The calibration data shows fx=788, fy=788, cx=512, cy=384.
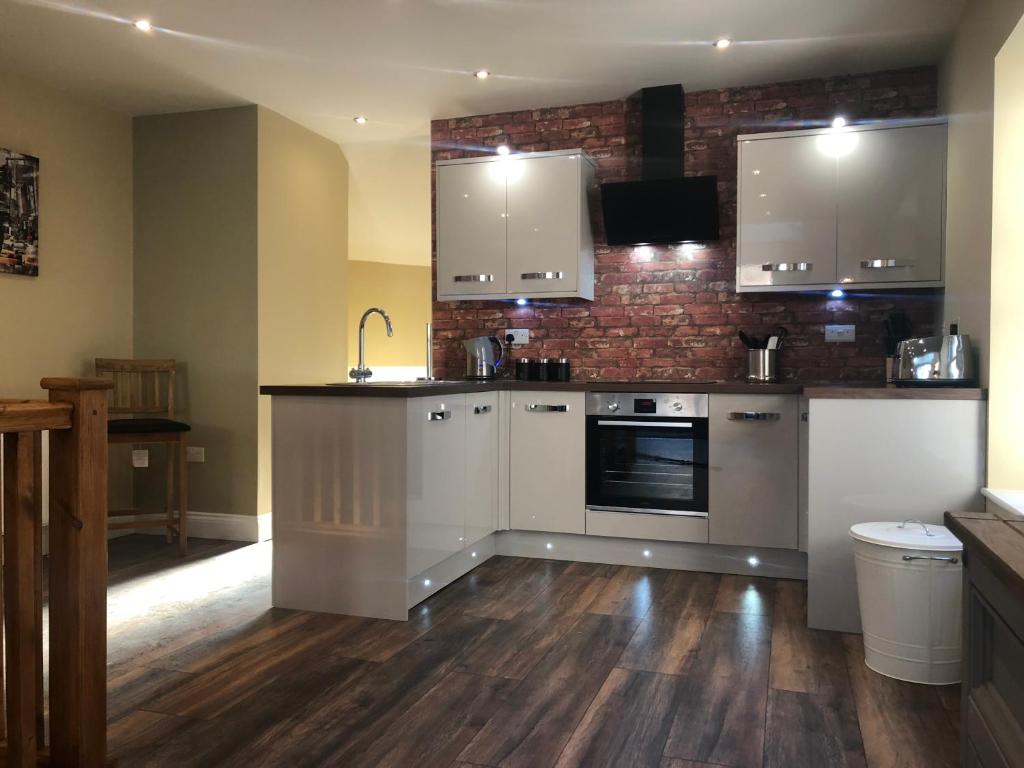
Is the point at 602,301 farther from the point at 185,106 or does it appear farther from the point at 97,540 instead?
the point at 97,540

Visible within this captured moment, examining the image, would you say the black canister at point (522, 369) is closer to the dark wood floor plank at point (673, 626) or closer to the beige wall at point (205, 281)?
the dark wood floor plank at point (673, 626)

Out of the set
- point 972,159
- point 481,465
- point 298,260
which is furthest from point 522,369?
point 972,159

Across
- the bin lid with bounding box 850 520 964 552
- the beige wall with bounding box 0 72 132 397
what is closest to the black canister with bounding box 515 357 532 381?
the bin lid with bounding box 850 520 964 552

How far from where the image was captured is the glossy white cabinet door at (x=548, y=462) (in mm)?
4062

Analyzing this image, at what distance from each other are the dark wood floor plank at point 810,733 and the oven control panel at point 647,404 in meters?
1.65

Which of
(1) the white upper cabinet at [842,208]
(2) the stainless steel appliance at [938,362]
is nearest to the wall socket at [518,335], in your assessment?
(1) the white upper cabinet at [842,208]

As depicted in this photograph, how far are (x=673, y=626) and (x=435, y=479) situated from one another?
3.72 feet

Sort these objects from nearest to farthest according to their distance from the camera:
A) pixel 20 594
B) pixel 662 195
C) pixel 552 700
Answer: pixel 20 594
pixel 552 700
pixel 662 195

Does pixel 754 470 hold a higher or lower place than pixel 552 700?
higher

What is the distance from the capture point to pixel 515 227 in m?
4.49

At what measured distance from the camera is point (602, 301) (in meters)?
4.62

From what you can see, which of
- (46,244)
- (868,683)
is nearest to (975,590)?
(868,683)

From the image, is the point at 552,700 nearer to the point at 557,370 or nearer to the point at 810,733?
the point at 810,733

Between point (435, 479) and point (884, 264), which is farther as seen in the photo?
point (884, 264)
